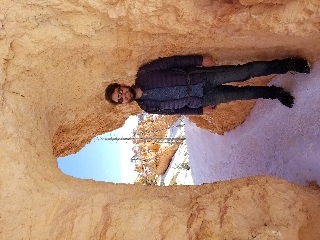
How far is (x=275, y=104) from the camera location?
3.65 meters

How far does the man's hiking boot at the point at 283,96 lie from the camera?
3283 mm

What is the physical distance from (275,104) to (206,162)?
88.9 inches

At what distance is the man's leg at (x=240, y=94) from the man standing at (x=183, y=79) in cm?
1

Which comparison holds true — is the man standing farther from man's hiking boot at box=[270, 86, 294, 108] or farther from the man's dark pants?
man's hiking boot at box=[270, 86, 294, 108]

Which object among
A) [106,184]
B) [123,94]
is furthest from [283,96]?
[106,184]

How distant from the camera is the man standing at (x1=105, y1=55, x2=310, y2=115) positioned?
2982mm

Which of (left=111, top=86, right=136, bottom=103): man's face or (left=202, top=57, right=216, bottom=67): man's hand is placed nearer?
(left=111, top=86, right=136, bottom=103): man's face

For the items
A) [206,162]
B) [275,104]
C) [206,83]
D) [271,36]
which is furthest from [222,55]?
[206,162]

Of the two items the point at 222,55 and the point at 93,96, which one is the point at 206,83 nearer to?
the point at 222,55

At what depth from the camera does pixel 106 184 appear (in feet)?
8.07

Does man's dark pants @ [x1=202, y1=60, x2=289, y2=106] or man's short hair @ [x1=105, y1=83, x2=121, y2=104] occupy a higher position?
man's dark pants @ [x1=202, y1=60, x2=289, y2=106]

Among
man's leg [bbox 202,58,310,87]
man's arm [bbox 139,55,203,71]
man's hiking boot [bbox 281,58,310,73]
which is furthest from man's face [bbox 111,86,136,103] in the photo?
man's hiking boot [bbox 281,58,310,73]

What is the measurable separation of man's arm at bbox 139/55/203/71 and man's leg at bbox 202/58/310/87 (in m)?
0.11

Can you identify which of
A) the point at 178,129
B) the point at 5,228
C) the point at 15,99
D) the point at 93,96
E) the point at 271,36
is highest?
the point at 178,129
